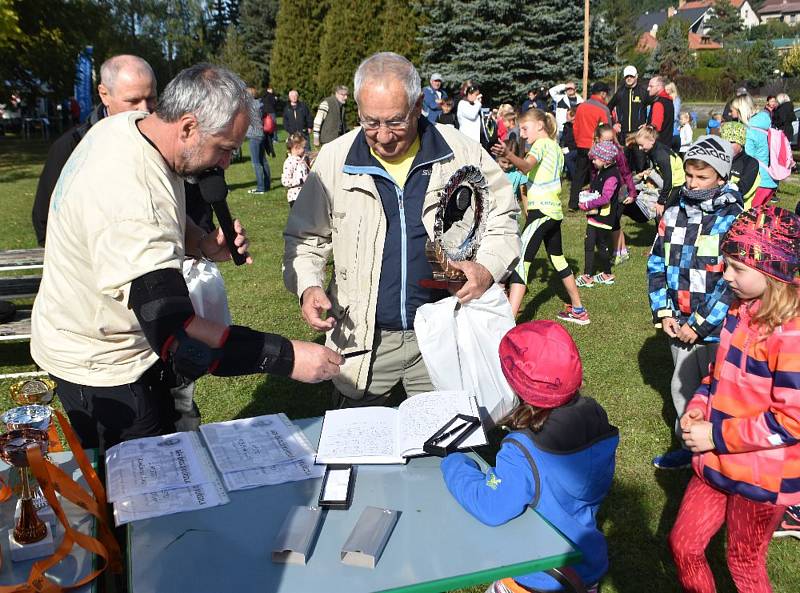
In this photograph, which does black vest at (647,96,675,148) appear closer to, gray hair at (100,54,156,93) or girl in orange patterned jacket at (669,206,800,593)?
gray hair at (100,54,156,93)

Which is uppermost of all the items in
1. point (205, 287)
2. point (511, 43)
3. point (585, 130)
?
point (511, 43)

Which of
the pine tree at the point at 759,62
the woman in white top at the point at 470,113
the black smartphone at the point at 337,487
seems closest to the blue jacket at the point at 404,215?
the black smartphone at the point at 337,487

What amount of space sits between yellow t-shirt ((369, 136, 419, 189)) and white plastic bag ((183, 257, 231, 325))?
1.00 meters

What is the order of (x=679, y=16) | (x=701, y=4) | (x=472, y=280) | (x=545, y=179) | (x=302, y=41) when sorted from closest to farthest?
(x=472, y=280), (x=545, y=179), (x=302, y=41), (x=679, y=16), (x=701, y=4)

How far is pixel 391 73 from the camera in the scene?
2.78 meters

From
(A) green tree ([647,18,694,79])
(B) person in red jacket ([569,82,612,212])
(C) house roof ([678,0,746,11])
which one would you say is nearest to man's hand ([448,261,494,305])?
(B) person in red jacket ([569,82,612,212])

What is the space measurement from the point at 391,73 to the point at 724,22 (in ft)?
299

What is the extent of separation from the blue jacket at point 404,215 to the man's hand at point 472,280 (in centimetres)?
18

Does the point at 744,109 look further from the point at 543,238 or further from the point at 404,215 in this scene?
the point at 404,215

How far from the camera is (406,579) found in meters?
1.79

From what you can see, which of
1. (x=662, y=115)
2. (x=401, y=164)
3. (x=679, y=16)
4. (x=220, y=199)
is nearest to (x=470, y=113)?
(x=662, y=115)

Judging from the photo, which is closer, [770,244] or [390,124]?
[770,244]

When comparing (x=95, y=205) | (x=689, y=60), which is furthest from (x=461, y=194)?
(x=689, y=60)

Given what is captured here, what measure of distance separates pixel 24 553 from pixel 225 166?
1.29 m
